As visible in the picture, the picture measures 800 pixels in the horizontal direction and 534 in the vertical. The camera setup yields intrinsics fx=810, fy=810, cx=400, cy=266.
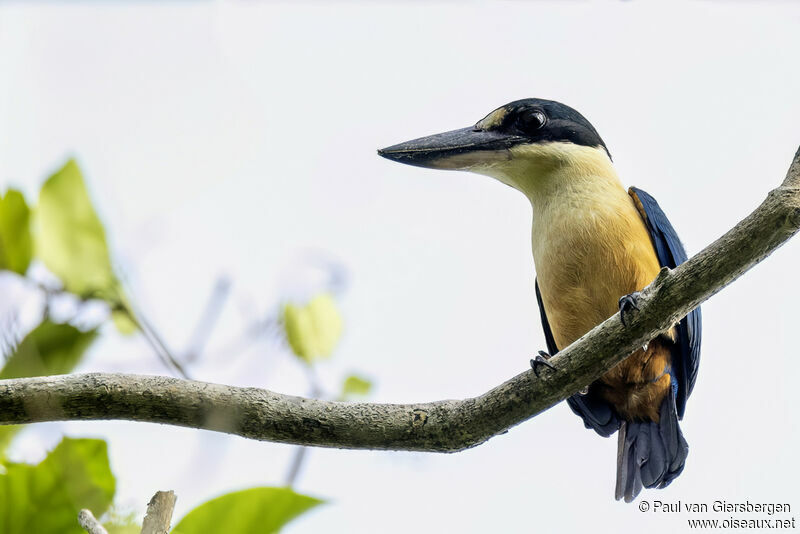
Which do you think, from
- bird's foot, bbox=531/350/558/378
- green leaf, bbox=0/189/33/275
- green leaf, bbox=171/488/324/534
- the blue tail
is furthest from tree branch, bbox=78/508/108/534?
the blue tail

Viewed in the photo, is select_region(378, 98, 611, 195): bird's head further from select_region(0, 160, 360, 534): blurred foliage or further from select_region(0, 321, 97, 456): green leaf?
select_region(0, 321, 97, 456): green leaf

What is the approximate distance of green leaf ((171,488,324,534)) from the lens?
1.56m

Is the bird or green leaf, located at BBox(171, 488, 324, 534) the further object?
the bird

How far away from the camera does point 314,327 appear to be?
2316 mm

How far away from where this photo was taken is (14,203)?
2.01m

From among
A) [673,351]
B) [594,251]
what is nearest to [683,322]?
[673,351]

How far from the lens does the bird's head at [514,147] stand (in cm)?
364

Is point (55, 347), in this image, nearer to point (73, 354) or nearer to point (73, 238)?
point (73, 354)

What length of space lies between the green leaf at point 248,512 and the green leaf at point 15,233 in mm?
783

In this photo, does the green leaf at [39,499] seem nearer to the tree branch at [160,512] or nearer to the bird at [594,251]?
the tree branch at [160,512]

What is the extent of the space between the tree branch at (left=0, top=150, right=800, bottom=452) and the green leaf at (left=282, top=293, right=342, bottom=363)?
5.9 inches

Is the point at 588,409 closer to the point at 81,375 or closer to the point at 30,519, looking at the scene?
the point at 81,375

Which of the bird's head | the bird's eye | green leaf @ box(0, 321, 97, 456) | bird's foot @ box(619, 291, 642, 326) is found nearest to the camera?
green leaf @ box(0, 321, 97, 456)

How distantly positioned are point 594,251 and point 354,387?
1.29m
